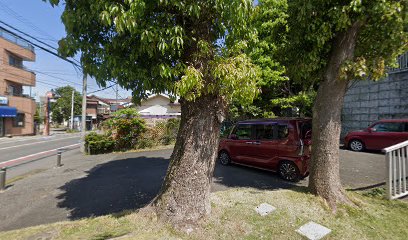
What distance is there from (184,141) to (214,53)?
1.54 metres

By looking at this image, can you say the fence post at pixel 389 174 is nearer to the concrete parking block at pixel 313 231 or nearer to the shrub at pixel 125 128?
the concrete parking block at pixel 313 231

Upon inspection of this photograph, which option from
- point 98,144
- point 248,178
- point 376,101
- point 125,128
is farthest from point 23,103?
point 376,101

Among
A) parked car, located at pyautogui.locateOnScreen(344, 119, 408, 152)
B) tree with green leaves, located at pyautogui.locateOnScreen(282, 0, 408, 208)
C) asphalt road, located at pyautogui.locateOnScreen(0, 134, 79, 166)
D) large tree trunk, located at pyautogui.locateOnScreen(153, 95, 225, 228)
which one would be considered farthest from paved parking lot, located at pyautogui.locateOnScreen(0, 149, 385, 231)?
asphalt road, located at pyautogui.locateOnScreen(0, 134, 79, 166)

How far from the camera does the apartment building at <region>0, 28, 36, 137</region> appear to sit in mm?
24656

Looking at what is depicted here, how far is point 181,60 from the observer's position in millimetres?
3525

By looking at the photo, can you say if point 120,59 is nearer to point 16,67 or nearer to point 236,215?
point 236,215

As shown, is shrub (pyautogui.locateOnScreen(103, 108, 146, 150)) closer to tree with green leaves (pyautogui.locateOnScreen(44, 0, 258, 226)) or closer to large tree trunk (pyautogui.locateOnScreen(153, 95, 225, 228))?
tree with green leaves (pyautogui.locateOnScreen(44, 0, 258, 226))

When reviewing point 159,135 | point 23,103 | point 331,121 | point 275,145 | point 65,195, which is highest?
point 23,103

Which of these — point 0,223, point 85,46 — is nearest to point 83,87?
point 0,223

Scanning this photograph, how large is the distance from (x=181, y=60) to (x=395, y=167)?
4.81m

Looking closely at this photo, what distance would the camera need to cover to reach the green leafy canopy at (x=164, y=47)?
9.75 ft

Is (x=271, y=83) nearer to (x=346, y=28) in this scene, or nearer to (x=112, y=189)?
(x=346, y=28)

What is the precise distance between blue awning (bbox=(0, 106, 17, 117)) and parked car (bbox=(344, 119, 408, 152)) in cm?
3154

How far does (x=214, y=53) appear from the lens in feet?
11.7
